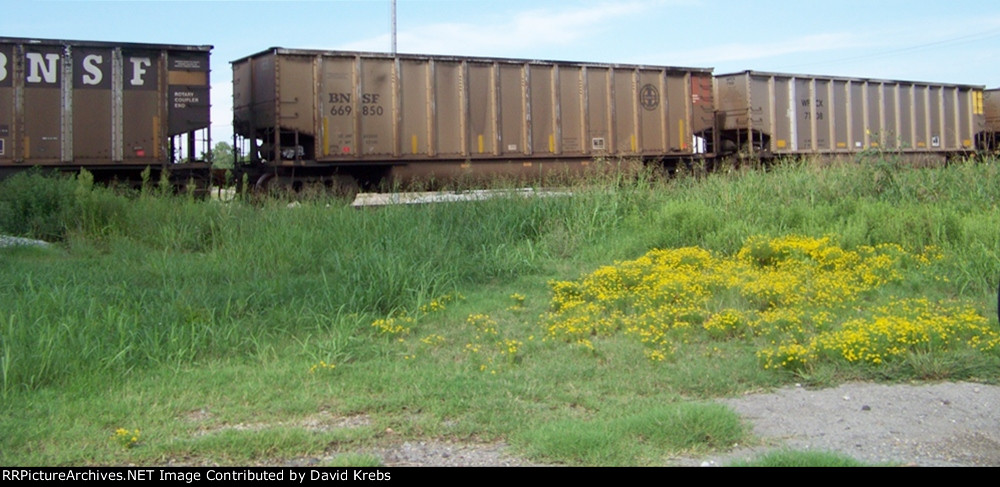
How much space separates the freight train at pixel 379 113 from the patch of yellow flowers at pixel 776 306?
5.53 metres

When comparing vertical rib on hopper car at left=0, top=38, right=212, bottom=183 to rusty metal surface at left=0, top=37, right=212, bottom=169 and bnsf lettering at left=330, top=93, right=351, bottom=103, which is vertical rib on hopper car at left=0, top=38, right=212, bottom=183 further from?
bnsf lettering at left=330, top=93, right=351, bottom=103

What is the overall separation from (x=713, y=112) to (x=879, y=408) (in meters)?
20.5

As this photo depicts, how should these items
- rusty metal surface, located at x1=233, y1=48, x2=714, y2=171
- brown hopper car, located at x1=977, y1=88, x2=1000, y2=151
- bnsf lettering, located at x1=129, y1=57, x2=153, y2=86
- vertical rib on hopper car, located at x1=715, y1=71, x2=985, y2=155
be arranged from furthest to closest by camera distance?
brown hopper car, located at x1=977, y1=88, x2=1000, y2=151 → vertical rib on hopper car, located at x1=715, y1=71, x2=985, y2=155 → rusty metal surface, located at x1=233, y1=48, x2=714, y2=171 → bnsf lettering, located at x1=129, y1=57, x2=153, y2=86

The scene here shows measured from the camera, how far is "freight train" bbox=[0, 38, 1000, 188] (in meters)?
17.1

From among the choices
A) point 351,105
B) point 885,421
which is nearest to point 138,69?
point 351,105

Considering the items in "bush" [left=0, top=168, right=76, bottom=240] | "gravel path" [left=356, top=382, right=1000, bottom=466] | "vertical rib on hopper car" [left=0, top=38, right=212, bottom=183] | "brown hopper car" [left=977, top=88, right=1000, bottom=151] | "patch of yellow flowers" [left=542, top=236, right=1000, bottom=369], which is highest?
"brown hopper car" [left=977, top=88, right=1000, bottom=151]

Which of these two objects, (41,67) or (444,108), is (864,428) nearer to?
(444,108)

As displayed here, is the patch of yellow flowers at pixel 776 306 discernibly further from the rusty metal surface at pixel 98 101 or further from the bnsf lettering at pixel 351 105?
the rusty metal surface at pixel 98 101

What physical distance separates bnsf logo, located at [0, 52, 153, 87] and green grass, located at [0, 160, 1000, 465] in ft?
15.6

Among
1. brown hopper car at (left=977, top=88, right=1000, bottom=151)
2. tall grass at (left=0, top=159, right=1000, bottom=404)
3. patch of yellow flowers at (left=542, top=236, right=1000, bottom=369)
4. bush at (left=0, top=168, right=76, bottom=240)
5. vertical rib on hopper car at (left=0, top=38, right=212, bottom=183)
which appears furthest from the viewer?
brown hopper car at (left=977, top=88, right=1000, bottom=151)

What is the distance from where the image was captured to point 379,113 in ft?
63.7

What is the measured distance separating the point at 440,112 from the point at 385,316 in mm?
13140

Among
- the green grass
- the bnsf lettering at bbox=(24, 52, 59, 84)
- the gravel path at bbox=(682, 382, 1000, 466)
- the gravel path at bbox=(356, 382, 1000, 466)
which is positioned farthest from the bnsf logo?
the gravel path at bbox=(682, 382, 1000, 466)

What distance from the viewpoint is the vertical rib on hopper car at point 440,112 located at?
18656 mm
